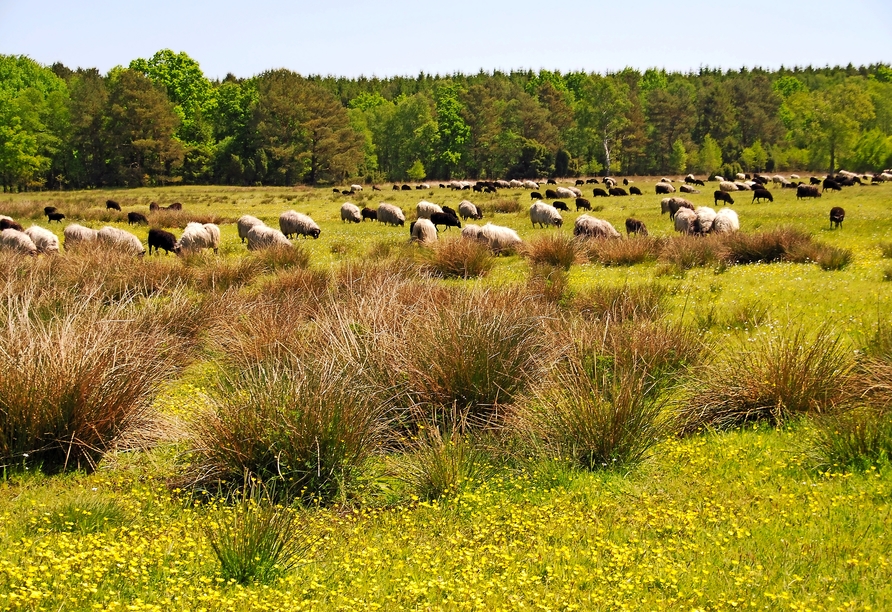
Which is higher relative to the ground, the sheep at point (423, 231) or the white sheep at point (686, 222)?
the white sheep at point (686, 222)

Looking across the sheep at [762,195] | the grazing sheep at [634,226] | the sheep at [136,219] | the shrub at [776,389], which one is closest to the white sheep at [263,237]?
the sheep at [136,219]

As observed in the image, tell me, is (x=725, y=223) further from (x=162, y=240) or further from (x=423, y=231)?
(x=162, y=240)

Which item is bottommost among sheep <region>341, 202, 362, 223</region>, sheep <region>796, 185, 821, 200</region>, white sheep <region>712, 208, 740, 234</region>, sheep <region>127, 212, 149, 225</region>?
sheep <region>127, 212, 149, 225</region>

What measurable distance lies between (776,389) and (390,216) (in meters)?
28.3

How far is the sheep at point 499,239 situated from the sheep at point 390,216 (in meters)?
11.9

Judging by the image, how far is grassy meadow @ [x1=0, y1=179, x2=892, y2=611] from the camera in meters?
4.72

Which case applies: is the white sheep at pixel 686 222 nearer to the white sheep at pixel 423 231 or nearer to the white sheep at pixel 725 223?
the white sheep at pixel 725 223

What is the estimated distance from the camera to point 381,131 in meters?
117

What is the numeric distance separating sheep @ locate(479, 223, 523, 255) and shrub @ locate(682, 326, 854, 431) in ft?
43.6

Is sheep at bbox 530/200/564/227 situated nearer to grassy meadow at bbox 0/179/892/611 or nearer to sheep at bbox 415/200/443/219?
sheep at bbox 415/200/443/219

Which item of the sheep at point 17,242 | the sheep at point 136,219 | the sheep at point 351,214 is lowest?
the sheep at point 17,242

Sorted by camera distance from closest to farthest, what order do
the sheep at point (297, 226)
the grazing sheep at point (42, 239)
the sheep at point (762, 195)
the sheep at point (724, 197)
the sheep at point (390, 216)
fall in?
the grazing sheep at point (42, 239) → the sheep at point (297, 226) → the sheep at point (390, 216) → the sheep at point (762, 195) → the sheep at point (724, 197)

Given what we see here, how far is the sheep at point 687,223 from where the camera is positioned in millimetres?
25469

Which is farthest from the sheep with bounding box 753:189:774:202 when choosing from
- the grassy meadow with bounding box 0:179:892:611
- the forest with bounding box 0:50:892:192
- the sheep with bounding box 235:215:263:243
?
the forest with bounding box 0:50:892:192
